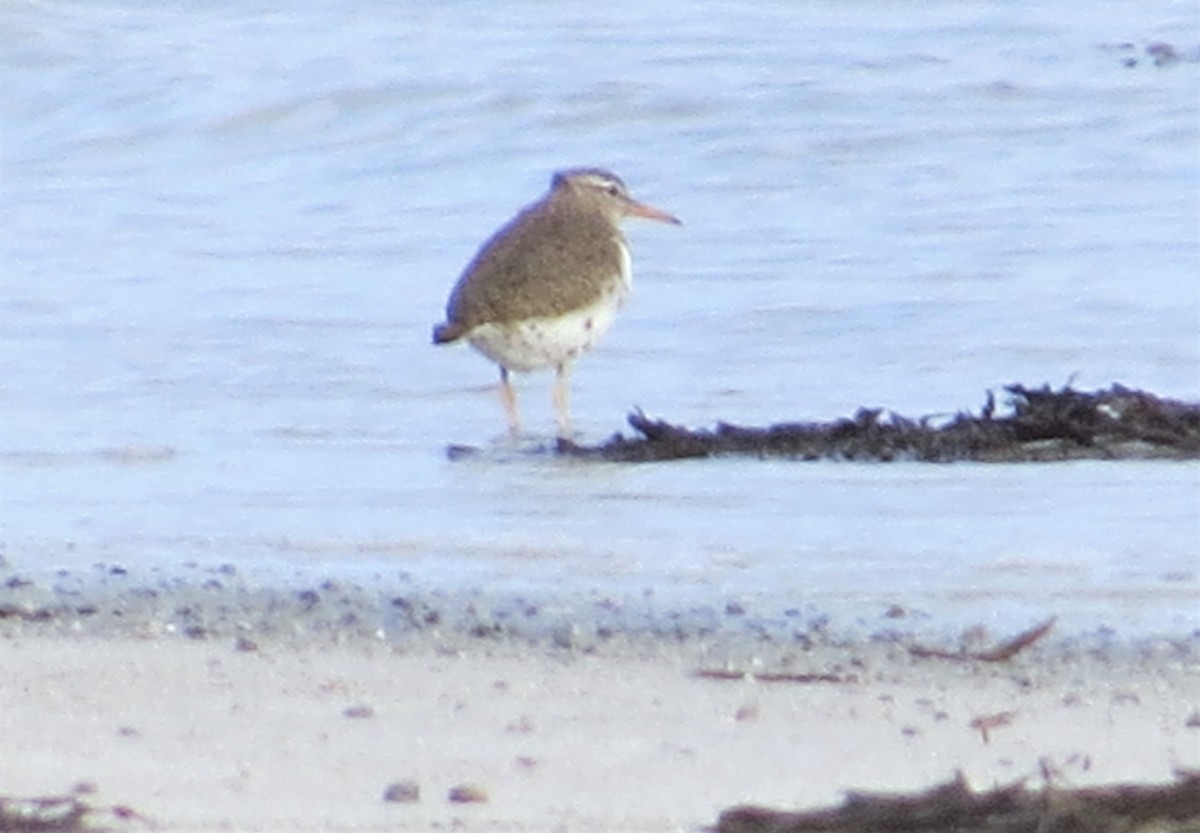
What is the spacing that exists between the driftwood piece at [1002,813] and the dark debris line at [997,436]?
3.38 metres

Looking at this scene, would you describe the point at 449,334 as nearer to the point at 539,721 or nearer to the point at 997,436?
the point at 997,436

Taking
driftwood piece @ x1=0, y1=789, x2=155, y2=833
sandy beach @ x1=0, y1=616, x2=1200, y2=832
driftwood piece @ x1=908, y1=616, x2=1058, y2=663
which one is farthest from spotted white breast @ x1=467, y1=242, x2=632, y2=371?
driftwood piece @ x1=0, y1=789, x2=155, y2=833

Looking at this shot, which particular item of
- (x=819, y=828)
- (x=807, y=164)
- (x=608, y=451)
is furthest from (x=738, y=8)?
(x=819, y=828)

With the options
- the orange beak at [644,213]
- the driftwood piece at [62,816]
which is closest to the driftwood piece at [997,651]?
the driftwood piece at [62,816]

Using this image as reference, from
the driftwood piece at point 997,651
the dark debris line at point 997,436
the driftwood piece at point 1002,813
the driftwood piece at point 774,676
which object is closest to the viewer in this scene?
the driftwood piece at point 1002,813

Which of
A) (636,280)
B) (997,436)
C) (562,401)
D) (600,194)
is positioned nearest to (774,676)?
(997,436)

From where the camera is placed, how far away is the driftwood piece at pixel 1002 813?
357cm

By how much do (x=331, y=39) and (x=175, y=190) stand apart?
447 centimetres

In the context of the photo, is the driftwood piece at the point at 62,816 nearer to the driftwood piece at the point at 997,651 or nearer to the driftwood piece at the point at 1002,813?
the driftwood piece at the point at 1002,813

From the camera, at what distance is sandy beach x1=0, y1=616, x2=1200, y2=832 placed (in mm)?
3979

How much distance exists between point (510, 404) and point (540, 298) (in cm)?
34

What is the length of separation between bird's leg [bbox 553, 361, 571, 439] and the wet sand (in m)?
2.93

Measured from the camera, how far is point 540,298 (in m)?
8.62

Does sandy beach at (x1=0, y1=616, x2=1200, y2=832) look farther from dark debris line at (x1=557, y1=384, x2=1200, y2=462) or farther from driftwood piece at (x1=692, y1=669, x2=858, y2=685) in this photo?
dark debris line at (x1=557, y1=384, x2=1200, y2=462)
